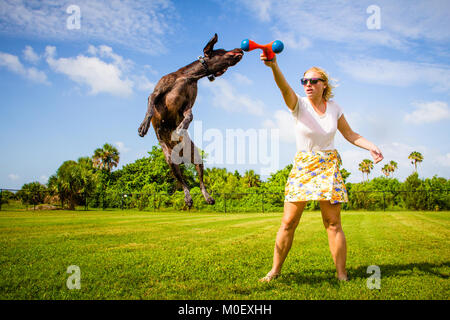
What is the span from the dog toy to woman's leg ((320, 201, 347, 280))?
2.02 meters

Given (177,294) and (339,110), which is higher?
(339,110)

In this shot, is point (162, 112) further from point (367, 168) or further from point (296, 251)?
point (367, 168)

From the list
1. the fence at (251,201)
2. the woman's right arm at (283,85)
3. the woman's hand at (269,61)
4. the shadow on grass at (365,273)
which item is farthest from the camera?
the fence at (251,201)

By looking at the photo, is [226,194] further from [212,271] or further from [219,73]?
[219,73]

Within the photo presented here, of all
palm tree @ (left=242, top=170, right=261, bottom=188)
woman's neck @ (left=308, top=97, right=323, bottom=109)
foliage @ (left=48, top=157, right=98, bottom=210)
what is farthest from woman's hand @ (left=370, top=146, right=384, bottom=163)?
palm tree @ (left=242, top=170, right=261, bottom=188)

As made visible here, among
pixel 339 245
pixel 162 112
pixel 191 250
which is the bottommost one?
pixel 191 250

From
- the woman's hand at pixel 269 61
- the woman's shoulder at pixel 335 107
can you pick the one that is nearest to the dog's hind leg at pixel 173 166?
the woman's hand at pixel 269 61

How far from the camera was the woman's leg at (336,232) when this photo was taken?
378cm

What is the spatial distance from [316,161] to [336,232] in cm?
99

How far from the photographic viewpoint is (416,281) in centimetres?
393

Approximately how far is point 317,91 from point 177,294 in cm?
297

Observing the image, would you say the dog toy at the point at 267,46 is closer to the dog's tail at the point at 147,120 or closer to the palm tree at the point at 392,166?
the dog's tail at the point at 147,120
